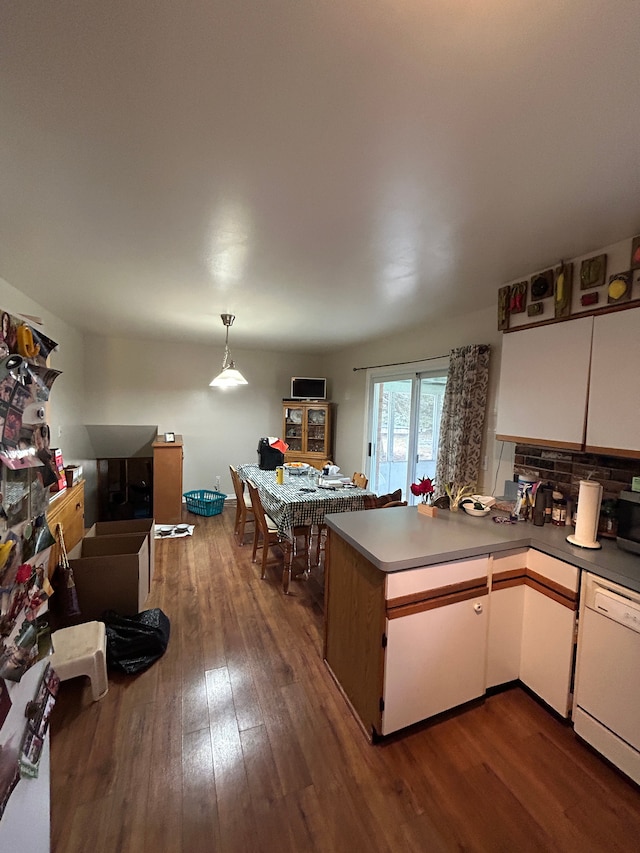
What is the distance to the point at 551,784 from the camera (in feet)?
4.69

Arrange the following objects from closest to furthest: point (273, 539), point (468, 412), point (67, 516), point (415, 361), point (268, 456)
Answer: point (67, 516)
point (468, 412)
point (273, 539)
point (415, 361)
point (268, 456)

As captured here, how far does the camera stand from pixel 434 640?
1617 mm

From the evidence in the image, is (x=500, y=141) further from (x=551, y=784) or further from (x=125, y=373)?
(x=125, y=373)

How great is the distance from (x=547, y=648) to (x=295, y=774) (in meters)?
1.32

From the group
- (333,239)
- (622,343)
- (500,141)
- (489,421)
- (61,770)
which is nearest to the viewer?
(500,141)

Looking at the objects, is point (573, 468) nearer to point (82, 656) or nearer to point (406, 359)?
point (406, 359)

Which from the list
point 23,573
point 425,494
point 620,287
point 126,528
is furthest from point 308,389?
point 23,573

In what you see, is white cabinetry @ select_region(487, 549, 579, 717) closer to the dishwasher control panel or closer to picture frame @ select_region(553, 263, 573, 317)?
the dishwasher control panel

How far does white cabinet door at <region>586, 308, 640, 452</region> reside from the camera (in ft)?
5.31

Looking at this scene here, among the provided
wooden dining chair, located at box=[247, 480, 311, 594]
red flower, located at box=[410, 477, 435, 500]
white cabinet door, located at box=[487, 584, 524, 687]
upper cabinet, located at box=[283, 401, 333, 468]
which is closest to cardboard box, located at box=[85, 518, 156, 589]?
wooden dining chair, located at box=[247, 480, 311, 594]

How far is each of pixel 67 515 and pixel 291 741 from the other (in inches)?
79.9

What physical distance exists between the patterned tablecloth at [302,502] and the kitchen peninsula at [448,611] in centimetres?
79

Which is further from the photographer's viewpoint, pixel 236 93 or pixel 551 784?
pixel 551 784

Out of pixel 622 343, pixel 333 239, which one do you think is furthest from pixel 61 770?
pixel 622 343
